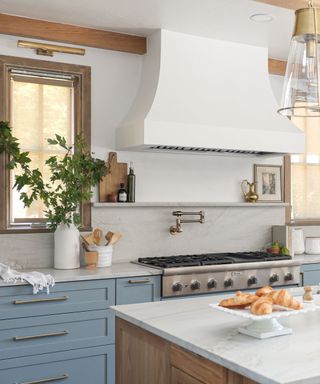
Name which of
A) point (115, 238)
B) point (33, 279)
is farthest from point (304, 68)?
point (115, 238)

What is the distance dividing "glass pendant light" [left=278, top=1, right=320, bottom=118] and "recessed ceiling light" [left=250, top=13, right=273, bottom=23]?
225 cm

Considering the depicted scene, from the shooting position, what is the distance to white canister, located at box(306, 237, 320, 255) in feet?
17.5

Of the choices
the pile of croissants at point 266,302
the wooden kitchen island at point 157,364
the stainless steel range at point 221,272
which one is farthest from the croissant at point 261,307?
the stainless steel range at point 221,272

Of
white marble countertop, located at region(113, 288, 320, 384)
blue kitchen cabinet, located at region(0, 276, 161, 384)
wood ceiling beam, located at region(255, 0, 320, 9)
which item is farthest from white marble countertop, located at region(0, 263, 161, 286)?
wood ceiling beam, located at region(255, 0, 320, 9)

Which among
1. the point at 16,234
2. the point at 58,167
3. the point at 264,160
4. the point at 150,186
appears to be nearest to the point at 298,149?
the point at 264,160

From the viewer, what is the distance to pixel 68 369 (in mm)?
3732

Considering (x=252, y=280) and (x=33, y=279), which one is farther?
(x=252, y=280)

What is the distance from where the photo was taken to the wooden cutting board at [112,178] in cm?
454

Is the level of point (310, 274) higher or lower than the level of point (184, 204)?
lower

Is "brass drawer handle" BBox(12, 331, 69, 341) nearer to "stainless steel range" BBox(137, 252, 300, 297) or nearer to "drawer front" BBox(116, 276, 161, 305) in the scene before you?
"drawer front" BBox(116, 276, 161, 305)

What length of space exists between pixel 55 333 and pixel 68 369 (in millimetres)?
284

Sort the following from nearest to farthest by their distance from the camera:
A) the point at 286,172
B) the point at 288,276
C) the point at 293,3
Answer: the point at 293,3 < the point at 288,276 < the point at 286,172

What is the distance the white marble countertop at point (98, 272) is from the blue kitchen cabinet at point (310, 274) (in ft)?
4.95

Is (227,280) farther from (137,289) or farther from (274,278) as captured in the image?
(137,289)
